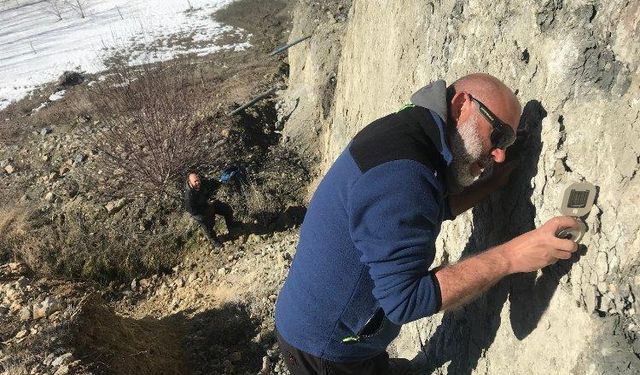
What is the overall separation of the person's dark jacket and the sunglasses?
5640mm

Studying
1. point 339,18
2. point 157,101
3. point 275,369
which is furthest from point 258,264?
point 339,18

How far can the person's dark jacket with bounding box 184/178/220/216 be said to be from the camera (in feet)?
23.5

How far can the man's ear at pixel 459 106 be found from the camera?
2.04 metres

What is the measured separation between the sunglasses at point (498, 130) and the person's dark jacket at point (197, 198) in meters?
5.64

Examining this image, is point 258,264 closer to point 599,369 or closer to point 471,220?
point 471,220

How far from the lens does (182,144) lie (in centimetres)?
890


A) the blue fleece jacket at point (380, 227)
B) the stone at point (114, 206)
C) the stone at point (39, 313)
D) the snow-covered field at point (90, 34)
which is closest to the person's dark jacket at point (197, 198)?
the stone at point (114, 206)

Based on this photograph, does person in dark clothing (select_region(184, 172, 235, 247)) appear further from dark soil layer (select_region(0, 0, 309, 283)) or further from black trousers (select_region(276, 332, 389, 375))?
black trousers (select_region(276, 332, 389, 375))

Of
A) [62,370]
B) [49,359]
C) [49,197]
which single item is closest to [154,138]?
[49,197]

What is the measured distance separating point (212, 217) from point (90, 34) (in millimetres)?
18274

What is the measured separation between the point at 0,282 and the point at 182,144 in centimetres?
355

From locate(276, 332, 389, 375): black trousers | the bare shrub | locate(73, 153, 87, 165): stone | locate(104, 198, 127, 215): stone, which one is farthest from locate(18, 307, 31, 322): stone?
locate(73, 153, 87, 165): stone

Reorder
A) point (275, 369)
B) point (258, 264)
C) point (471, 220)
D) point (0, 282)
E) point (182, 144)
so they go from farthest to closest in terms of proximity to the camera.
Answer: point (182, 144)
point (258, 264)
point (0, 282)
point (275, 369)
point (471, 220)

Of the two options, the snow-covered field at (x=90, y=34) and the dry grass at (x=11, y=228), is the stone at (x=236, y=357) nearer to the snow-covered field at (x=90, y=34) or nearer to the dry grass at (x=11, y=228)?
the dry grass at (x=11, y=228)
